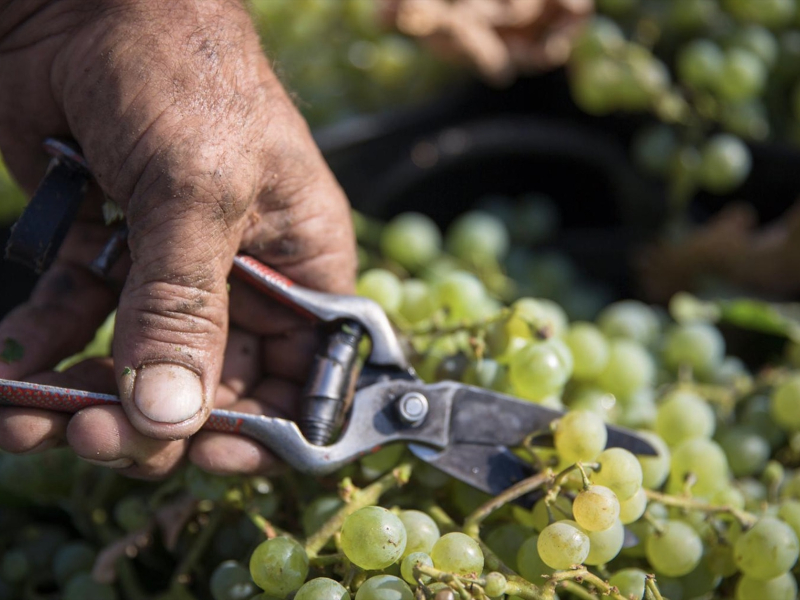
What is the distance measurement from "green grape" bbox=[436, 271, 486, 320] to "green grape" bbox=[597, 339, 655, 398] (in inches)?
8.1

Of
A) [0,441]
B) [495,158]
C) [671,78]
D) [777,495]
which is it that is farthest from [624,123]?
[0,441]

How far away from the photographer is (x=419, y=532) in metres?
0.80

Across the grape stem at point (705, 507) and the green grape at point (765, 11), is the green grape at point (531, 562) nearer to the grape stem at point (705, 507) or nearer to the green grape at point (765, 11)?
the grape stem at point (705, 507)

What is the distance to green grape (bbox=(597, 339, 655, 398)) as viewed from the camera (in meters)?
1.08

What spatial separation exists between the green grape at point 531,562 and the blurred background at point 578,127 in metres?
0.73

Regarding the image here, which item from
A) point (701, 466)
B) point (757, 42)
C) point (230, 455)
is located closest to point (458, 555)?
point (230, 455)

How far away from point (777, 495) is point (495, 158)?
0.94 metres

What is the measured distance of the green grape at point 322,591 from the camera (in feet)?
2.38

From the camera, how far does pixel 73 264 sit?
3.23ft

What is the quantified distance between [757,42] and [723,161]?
10.9 inches

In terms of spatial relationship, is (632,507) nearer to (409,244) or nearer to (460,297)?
(460,297)

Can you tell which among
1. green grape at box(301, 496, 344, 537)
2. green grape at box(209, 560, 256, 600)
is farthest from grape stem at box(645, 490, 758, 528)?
green grape at box(209, 560, 256, 600)

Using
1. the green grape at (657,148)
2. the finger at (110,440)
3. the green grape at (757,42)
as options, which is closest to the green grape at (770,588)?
the finger at (110,440)

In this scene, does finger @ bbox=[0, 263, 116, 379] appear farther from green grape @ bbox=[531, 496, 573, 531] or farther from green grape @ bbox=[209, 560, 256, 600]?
green grape @ bbox=[531, 496, 573, 531]
